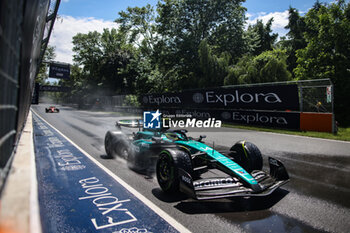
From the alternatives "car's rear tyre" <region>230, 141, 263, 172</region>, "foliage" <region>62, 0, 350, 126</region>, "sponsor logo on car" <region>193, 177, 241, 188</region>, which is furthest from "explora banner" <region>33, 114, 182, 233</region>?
"foliage" <region>62, 0, 350, 126</region>

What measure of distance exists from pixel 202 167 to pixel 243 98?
10.4 m

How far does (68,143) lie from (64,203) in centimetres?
582

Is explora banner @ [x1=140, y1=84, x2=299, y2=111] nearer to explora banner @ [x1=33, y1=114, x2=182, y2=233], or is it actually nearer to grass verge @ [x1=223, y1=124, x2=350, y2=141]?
grass verge @ [x1=223, y1=124, x2=350, y2=141]

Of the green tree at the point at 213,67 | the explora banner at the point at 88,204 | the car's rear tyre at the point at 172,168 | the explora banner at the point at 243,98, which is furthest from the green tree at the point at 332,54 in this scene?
the explora banner at the point at 88,204

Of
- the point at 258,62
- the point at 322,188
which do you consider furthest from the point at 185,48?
the point at 322,188

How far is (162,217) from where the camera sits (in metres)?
3.34

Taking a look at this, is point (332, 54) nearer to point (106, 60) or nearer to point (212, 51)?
point (212, 51)

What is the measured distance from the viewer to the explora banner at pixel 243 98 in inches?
478

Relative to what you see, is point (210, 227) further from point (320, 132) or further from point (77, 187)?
point (320, 132)

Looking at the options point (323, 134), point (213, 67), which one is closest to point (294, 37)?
point (213, 67)

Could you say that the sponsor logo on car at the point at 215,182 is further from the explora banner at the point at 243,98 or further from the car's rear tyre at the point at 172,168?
the explora banner at the point at 243,98

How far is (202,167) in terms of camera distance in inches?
178

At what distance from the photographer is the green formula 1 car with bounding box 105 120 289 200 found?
145 inches

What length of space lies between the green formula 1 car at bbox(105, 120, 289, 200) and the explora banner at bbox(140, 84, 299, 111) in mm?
8282
